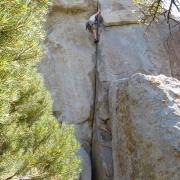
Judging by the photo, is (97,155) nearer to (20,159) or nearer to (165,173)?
(165,173)

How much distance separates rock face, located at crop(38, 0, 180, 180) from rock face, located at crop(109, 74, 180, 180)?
102cm

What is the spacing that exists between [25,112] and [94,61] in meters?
4.73

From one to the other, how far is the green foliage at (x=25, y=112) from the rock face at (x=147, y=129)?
1.54 metres

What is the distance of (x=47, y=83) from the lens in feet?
22.3

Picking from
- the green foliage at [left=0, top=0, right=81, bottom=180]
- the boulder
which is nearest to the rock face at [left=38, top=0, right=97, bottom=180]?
the boulder

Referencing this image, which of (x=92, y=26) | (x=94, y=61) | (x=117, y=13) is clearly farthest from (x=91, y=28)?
(x=94, y=61)

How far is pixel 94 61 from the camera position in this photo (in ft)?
23.5

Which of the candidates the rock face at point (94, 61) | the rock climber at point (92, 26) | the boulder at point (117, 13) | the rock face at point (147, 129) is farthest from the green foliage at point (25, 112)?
the boulder at point (117, 13)

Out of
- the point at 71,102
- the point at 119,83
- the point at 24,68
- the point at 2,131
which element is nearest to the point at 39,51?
the point at 24,68

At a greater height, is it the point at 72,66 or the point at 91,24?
the point at 91,24

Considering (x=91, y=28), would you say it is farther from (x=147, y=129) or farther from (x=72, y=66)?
(x=147, y=129)

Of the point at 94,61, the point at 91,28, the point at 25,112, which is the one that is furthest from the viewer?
the point at 91,28

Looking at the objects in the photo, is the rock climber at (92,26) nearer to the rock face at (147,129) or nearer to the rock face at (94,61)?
the rock face at (94,61)

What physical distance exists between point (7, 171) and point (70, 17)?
679 centimetres
